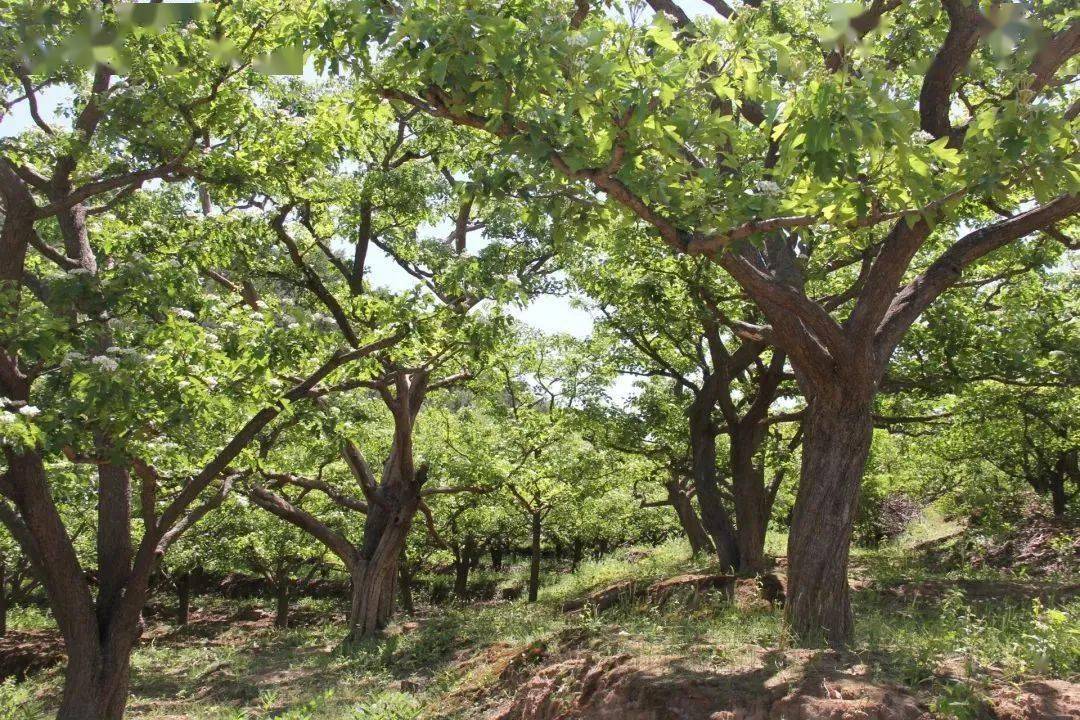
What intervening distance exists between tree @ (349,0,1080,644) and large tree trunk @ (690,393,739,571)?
667 centimetres

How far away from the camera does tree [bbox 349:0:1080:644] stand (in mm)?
4430

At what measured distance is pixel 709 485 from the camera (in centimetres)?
1366

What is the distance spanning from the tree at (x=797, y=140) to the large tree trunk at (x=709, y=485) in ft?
21.9

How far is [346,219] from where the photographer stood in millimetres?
12859

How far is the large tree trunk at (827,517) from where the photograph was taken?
257 inches

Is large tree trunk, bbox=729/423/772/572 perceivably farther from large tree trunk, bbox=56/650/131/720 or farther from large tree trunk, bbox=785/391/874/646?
large tree trunk, bbox=56/650/131/720

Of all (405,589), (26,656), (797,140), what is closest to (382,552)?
(405,589)

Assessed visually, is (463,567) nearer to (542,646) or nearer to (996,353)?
(542,646)

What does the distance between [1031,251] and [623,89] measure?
8.96 m

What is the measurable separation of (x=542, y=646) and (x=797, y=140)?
5.54 m

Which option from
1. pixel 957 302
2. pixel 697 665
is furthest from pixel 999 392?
pixel 697 665

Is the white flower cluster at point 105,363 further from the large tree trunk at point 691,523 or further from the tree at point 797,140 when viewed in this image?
the large tree trunk at point 691,523

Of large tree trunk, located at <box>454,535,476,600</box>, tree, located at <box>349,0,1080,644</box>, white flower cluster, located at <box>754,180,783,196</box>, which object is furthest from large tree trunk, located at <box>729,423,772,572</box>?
large tree trunk, located at <box>454,535,476,600</box>

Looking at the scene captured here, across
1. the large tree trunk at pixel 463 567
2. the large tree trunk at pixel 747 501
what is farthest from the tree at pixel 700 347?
the large tree trunk at pixel 463 567
